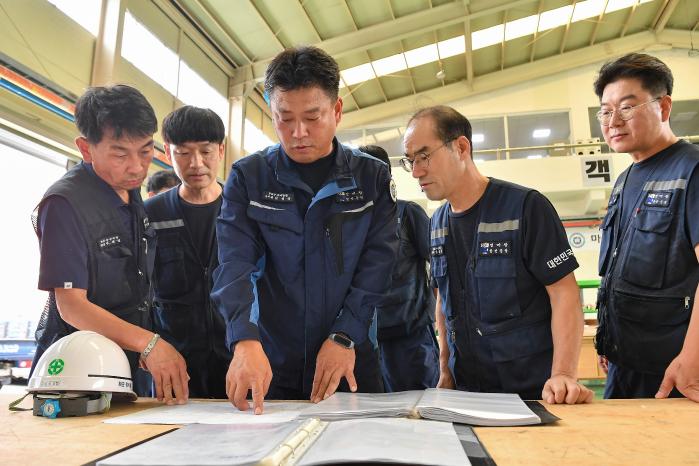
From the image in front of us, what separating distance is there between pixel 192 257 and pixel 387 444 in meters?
1.23

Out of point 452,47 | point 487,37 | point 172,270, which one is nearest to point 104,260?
point 172,270

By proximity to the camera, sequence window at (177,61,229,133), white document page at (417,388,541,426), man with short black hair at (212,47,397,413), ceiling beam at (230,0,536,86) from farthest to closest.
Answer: ceiling beam at (230,0,536,86) < window at (177,61,229,133) < man with short black hair at (212,47,397,413) < white document page at (417,388,541,426)

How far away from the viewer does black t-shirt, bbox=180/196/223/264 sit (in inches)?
67.3

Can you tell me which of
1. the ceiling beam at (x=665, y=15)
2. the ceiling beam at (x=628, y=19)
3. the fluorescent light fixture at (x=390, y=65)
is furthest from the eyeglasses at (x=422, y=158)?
the ceiling beam at (x=665, y=15)

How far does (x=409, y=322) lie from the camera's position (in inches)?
76.8

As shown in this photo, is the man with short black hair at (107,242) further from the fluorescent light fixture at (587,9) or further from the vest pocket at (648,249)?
the fluorescent light fixture at (587,9)

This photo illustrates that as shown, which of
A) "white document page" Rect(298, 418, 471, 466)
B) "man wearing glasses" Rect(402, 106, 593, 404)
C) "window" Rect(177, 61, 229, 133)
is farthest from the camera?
"window" Rect(177, 61, 229, 133)

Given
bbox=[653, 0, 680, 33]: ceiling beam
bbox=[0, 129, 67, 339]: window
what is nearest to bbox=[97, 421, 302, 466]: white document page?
bbox=[0, 129, 67, 339]: window

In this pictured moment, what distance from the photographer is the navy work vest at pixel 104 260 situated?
1310 millimetres

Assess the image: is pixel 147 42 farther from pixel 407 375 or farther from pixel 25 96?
pixel 407 375

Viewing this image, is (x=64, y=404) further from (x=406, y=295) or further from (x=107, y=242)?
(x=406, y=295)

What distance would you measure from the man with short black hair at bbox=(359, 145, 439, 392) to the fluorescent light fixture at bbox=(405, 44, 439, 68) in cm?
711

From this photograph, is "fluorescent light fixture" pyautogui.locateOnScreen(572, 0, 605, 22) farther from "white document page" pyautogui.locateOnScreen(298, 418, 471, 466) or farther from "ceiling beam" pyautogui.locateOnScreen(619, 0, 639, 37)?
"white document page" pyautogui.locateOnScreen(298, 418, 471, 466)

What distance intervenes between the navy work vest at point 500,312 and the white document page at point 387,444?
2.12 ft
